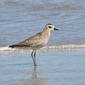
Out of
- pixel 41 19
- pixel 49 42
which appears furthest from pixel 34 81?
pixel 41 19

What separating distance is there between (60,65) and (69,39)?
243 cm

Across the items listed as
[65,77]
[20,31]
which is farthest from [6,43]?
[65,77]

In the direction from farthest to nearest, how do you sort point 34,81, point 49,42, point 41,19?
point 41,19
point 49,42
point 34,81

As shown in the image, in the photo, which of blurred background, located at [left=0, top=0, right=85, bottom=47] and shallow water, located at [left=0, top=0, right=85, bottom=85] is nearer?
shallow water, located at [left=0, top=0, right=85, bottom=85]

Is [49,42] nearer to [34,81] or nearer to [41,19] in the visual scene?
[41,19]

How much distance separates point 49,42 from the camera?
428 inches

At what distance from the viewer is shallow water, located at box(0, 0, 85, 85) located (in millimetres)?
7738

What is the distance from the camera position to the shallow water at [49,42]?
7.74 metres

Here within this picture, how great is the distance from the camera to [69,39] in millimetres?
10938

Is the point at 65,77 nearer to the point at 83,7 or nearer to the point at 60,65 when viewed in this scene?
the point at 60,65

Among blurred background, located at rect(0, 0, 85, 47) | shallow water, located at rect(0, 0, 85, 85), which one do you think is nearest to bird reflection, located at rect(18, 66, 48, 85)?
shallow water, located at rect(0, 0, 85, 85)

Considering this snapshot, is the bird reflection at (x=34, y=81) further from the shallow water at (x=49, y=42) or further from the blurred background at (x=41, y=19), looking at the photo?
the blurred background at (x=41, y=19)

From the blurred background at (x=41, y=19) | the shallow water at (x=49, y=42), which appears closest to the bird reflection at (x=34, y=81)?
the shallow water at (x=49, y=42)

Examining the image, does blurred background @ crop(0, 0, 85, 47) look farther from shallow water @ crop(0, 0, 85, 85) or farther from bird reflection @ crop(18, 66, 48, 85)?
bird reflection @ crop(18, 66, 48, 85)
